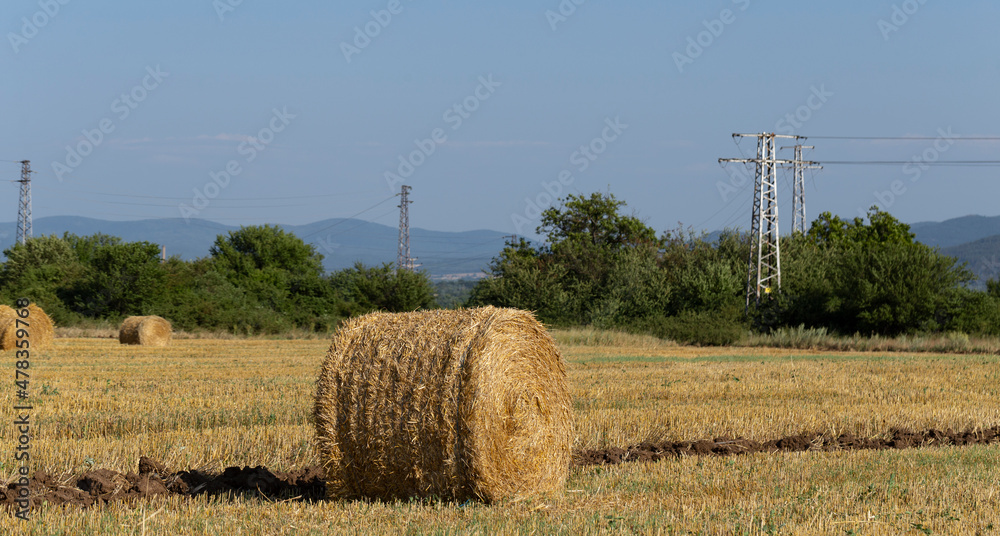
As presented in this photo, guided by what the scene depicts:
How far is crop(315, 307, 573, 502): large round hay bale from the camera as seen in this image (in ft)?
22.9

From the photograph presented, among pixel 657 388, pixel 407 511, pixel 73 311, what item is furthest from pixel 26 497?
pixel 73 311

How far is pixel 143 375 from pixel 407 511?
12988 millimetres

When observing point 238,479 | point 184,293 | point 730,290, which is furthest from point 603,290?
point 238,479

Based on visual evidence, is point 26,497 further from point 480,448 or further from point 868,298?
point 868,298

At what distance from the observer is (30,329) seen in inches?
974

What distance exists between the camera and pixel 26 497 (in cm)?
679

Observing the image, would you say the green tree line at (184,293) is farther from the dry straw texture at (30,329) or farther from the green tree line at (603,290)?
the dry straw texture at (30,329)

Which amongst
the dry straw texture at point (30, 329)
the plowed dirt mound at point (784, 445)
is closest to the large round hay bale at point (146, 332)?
the dry straw texture at point (30, 329)

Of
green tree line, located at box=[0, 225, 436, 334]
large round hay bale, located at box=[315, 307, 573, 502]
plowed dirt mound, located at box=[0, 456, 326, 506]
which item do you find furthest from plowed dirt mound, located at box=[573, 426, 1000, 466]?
green tree line, located at box=[0, 225, 436, 334]

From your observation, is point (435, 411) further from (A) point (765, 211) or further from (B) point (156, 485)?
(A) point (765, 211)

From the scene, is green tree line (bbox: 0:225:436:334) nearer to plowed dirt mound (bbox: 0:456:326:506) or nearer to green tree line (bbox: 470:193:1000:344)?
green tree line (bbox: 470:193:1000:344)

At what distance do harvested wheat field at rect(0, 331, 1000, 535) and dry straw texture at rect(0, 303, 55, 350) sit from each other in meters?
9.08

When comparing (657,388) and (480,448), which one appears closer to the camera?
(480,448)

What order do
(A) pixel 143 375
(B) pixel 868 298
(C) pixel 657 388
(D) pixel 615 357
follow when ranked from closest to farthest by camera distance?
→ (C) pixel 657 388 < (A) pixel 143 375 < (D) pixel 615 357 < (B) pixel 868 298
